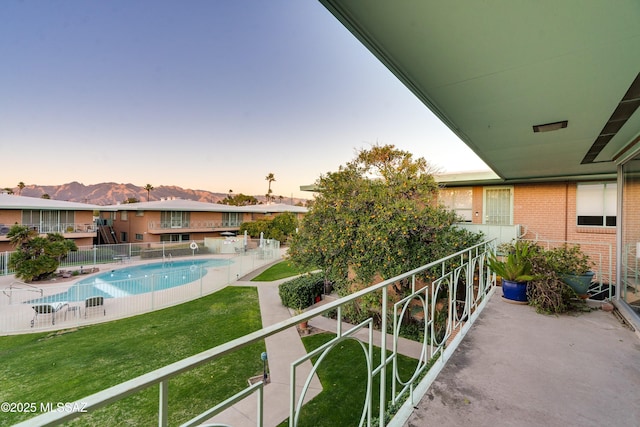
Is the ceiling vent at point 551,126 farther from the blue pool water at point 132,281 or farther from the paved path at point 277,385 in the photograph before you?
the blue pool water at point 132,281

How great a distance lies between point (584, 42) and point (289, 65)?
41.7ft

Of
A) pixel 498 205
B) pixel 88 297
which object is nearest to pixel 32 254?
pixel 88 297

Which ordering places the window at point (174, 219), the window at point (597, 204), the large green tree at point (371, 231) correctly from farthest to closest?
the window at point (174, 219)
the window at point (597, 204)
the large green tree at point (371, 231)

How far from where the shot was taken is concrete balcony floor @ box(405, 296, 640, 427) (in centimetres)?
200

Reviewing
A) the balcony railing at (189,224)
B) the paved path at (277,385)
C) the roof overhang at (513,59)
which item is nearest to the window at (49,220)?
the balcony railing at (189,224)

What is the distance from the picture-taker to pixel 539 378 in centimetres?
246

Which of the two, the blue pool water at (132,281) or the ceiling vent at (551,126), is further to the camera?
the blue pool water at (132,281)

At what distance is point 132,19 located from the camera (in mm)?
11312

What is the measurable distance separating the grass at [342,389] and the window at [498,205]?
6847 millimetres

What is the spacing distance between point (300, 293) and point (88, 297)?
26.0 ft

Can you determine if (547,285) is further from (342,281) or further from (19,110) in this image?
(19,110)

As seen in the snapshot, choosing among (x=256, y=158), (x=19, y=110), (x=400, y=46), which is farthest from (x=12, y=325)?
(x=256, y=158)

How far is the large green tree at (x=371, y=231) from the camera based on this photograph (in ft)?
21.7

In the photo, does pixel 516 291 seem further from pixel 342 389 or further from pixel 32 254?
pixel 32 254
